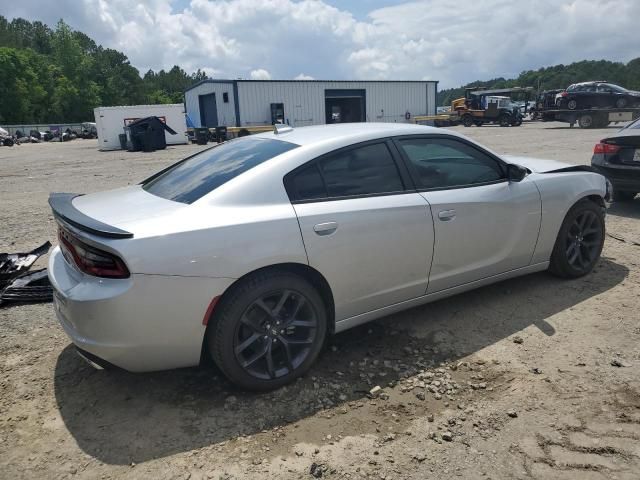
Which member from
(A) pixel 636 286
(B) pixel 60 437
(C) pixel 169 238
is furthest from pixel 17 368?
(A) pixel 636 286

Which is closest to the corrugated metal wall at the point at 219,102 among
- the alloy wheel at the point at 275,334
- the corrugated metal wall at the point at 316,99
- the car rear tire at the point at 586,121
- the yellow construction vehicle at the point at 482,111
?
the corrugated metal wall at the point at 316,99

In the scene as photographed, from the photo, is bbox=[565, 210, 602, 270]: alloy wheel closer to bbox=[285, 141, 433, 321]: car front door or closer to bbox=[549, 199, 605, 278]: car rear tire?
bbox=[549, 199, 605, 278]: car rear tire

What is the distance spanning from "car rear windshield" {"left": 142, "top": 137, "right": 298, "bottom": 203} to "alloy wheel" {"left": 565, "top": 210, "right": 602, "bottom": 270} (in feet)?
9.10

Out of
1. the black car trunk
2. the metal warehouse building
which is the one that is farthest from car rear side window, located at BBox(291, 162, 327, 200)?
the metal warehouse building

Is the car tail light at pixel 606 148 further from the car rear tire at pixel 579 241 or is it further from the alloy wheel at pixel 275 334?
the alloy wheel at pixel 275 334

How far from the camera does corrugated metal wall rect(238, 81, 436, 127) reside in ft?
112

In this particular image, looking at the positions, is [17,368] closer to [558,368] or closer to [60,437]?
[60,437]

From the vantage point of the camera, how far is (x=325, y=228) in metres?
2.96

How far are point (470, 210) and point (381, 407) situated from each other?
5.25 ft

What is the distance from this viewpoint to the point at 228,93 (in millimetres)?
33938

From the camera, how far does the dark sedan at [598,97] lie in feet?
93.8

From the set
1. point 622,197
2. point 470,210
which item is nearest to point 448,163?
point 470,210

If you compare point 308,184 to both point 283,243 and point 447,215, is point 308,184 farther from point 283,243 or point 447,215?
point 447,215

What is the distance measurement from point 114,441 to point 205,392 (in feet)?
1.90
